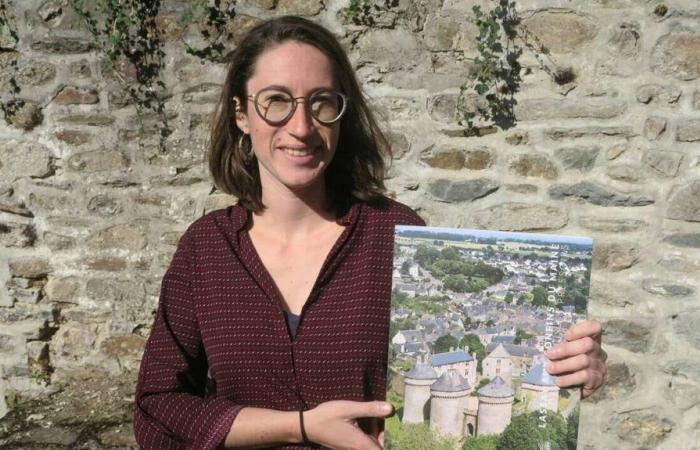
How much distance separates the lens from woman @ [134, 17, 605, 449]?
151 centimetres

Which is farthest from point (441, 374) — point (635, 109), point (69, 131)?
point (69, 131)

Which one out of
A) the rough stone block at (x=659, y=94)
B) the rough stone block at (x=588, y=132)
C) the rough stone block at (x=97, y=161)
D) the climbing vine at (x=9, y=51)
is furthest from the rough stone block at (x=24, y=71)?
the rough stone block at (x=659, y=94)

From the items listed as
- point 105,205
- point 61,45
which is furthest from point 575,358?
point 61,45

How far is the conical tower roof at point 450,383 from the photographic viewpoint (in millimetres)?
1350

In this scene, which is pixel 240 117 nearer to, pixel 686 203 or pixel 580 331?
pixel 580 331

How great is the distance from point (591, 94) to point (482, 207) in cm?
67

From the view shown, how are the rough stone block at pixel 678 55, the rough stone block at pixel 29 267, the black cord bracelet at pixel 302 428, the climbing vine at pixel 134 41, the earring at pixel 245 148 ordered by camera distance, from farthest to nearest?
the rough stone block at pixel 29 267 < the climbing vine at pixel 134 41 < the rough stone block at pixel 678 55 < the earring at pixel 245 148 < the black cord bracelet at pixel 302 428

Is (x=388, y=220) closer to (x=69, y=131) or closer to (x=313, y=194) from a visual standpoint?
(x=313, y=194)

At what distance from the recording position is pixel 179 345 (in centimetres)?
164

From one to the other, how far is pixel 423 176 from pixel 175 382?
5.66 feet

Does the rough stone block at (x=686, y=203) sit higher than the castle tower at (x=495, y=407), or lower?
higher

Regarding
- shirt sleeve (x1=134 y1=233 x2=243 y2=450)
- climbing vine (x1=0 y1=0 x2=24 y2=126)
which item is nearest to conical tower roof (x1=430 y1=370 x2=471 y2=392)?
shirt sleeve (x1=134 y1=233 x2=243 y2=450)

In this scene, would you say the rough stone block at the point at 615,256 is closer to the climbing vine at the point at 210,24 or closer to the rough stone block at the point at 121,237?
the climbing vine at the point at 210,24

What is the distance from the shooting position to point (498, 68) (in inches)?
114
